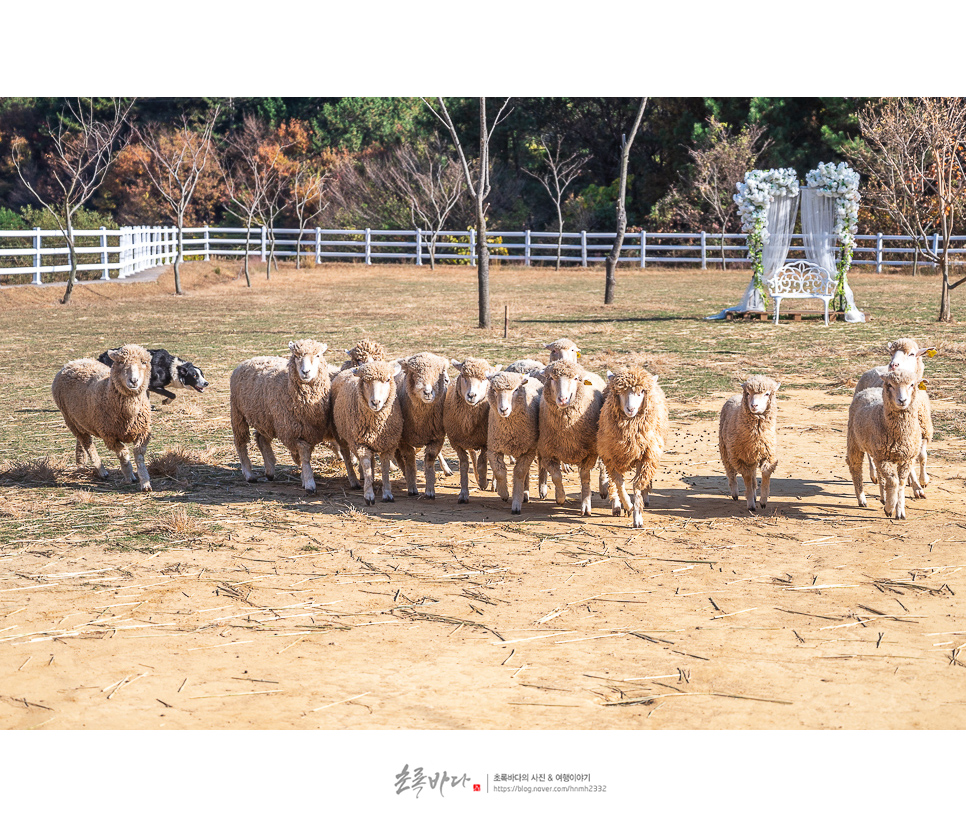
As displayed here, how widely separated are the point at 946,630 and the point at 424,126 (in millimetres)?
44215

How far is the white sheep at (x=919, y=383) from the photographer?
795 centimetres

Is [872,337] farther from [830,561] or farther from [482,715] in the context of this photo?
[482,715]

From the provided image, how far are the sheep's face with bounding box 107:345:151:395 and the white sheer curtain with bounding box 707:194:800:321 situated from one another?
1526cm

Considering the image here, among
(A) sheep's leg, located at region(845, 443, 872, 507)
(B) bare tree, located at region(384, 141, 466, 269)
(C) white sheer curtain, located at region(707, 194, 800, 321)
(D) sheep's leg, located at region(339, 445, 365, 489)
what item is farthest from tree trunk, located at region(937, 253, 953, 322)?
(B) bare tree, located at region(384, 141, 466, 269)

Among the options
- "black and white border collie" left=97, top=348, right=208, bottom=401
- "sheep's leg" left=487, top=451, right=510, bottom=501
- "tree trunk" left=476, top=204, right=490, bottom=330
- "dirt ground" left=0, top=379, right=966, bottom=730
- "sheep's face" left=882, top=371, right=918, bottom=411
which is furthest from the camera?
"tree trunk" left=476, top=204, right=490, bottom=330

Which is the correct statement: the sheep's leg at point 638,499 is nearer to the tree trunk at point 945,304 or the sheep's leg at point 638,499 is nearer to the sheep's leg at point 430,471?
the sheep's leg at point 430,471

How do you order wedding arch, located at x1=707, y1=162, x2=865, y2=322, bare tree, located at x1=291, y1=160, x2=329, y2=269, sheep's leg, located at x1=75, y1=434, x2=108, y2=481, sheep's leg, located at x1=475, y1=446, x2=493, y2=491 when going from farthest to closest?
bare tree, located at x1=291, y1=160, x2=329, y2=269 < wedding arch, located at x1=707, y1=162, x2=865, y2=322 < sheep's leg, located at x1=75, y1=434, x2=108, y2=481 < sheep's leg, located at x1=475, y1=446, x2=493, y2=491

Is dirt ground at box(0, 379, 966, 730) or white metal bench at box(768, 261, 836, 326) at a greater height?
white metal bench at box(768, 261, 836, 326)

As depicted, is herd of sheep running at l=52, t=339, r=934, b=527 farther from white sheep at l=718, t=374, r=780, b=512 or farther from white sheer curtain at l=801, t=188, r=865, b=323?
white sheer curtain at l=801, t=188, r=865, b=323

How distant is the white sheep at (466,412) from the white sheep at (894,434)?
3035 mm

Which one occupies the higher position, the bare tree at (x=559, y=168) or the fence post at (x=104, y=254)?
the bare tree at (x=559, y=168)

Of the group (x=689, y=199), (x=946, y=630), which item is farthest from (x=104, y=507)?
(x=689, y=199)

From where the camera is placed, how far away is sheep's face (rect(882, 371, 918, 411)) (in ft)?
24.7

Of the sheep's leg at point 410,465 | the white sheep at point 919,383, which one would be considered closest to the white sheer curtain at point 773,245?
the white sheep at point 919,383
